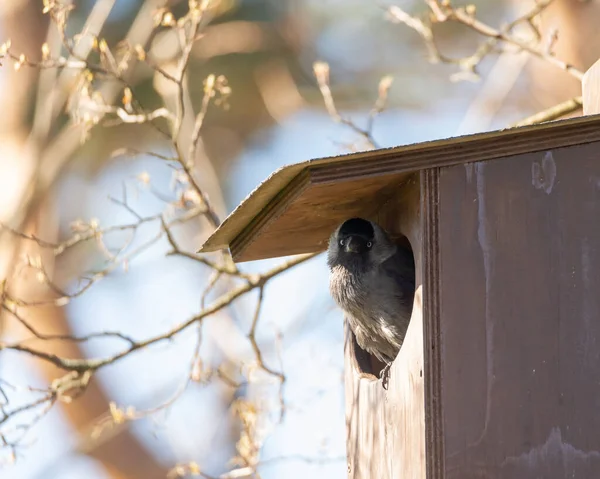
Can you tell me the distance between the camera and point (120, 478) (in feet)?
25.8

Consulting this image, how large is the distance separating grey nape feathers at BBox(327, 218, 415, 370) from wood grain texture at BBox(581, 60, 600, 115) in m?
0.80

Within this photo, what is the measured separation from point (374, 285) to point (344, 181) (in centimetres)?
81

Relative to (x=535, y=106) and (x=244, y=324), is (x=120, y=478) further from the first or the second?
(x=535, y=106)

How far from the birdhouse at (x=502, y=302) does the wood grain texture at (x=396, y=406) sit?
1 centimetres

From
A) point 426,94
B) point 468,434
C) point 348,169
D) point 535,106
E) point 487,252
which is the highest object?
point 426,94

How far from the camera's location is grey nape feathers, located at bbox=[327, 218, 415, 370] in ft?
10.5

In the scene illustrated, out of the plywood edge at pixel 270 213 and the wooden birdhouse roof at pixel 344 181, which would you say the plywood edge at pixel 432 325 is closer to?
the wooden birdhouse roof at pixel 344 181

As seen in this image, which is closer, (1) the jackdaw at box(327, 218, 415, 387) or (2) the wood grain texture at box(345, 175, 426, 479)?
(2) the wood grain texture at box(345, 175, 426, 479)

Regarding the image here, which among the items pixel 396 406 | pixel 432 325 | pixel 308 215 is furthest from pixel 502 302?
pixel 308 215

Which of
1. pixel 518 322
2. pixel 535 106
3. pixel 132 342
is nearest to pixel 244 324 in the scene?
pixel 132 342

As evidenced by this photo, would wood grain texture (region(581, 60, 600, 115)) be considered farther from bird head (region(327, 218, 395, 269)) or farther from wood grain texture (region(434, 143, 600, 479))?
bird head (region(327, 218, 395, 269))

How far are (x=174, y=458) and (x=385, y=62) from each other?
4.10 m

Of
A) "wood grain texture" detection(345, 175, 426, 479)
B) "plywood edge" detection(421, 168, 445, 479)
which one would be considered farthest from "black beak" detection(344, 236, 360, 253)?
"plywood edge" detection(421, 168, 445, 479)

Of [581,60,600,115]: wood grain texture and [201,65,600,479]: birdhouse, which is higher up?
[581,60,600,115]: wood grain texture
